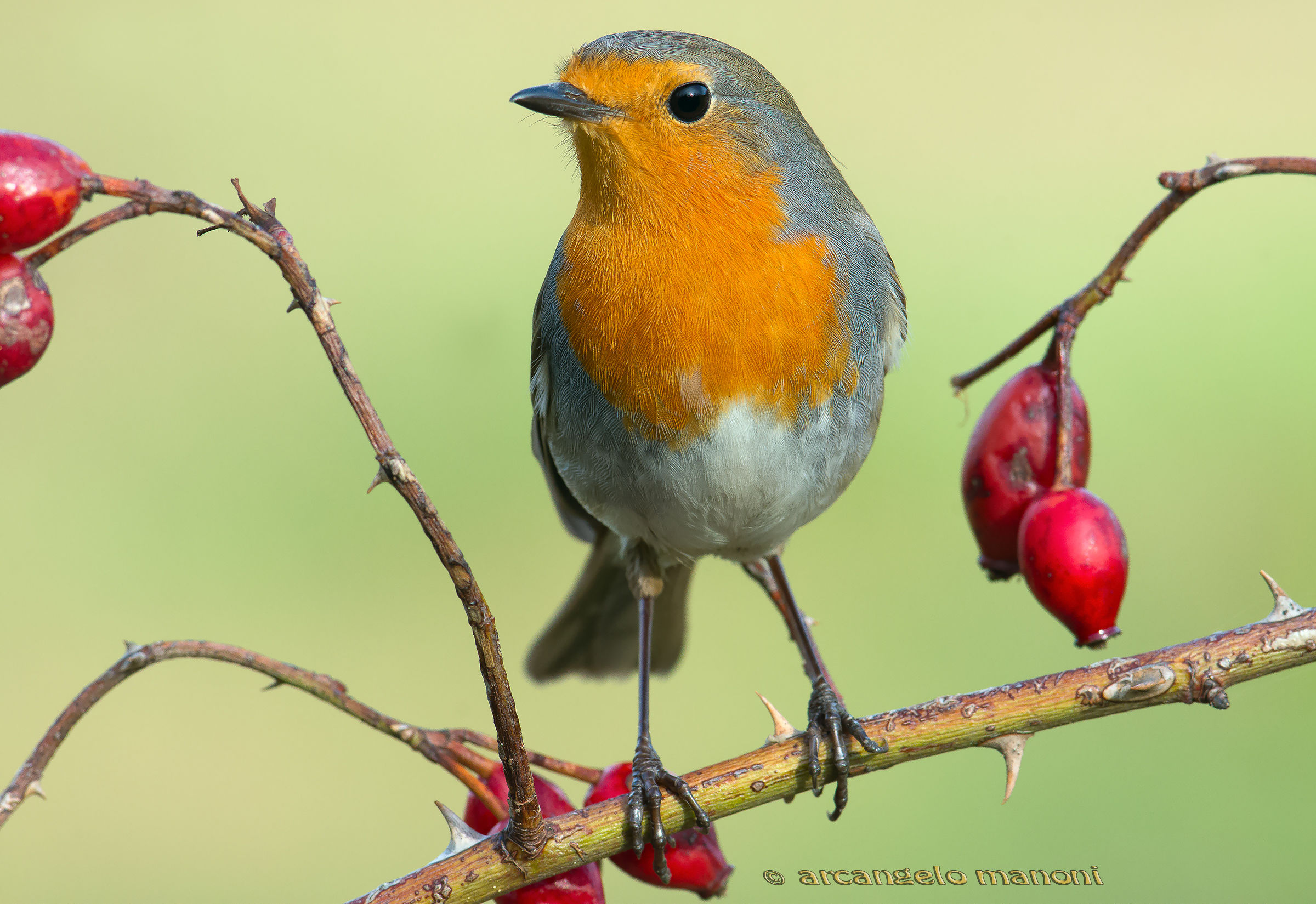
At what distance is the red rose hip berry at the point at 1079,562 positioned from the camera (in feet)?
6.68

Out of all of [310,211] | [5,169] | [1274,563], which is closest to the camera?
[5,169]

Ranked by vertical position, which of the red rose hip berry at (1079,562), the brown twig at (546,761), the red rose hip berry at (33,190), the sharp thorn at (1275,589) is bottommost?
the sharp thorn at (1275,589)

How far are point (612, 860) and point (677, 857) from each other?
127 mm

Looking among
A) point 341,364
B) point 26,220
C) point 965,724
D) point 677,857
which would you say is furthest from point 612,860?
point 26,220

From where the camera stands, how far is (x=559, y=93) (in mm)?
2246

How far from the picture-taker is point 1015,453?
2238 mm

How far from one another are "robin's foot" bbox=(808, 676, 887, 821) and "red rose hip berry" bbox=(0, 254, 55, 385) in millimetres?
1263

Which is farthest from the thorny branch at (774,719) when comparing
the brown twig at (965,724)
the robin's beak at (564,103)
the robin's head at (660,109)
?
the robin's beak at (564,103)

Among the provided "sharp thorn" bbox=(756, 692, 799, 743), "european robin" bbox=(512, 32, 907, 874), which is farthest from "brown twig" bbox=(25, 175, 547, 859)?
"european robin" bbox=(512, 32, 907, 874)

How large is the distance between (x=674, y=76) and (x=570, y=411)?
0.75 m

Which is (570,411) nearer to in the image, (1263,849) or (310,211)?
(1263,849)

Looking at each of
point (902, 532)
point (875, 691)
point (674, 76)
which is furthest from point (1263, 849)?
point (674, 76)

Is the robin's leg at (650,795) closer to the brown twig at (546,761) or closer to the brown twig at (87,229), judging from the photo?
the brown twig at (546,761)

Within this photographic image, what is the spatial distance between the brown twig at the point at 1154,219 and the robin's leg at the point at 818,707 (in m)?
0.68
